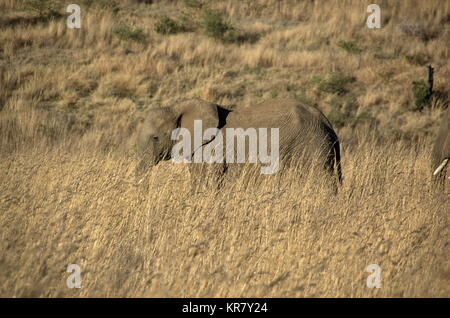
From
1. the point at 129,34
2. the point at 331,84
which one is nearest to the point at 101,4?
the point at 129,34

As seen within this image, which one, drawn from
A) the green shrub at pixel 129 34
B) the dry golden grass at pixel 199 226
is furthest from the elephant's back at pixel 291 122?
the green shrub at pixel 129 34

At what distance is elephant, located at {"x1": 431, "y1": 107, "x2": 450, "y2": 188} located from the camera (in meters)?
7.87

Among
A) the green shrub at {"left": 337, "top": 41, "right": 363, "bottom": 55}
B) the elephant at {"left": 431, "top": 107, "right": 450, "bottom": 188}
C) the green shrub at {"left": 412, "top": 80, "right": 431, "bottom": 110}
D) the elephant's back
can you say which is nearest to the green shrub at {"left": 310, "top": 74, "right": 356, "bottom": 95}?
the green shrub at {"left": 412, "top": 80, "right": 431, "bottom": 110}

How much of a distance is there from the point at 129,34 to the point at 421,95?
8591mm

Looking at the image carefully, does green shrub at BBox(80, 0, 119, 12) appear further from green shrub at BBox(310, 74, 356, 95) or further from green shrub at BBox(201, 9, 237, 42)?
green shrub at BBox(310, 74, 356, 95)

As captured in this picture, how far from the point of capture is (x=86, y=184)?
6.42 m

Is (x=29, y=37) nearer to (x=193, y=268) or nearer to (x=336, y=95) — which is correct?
(x=336, y=95)

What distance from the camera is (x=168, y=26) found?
19.6m

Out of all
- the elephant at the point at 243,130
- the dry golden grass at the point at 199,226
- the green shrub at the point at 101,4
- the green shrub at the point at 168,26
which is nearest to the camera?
the dry golden grass at the point at 199,226

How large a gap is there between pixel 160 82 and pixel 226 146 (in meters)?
8.99

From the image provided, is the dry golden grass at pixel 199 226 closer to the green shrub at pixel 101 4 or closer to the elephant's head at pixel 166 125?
the elephant's head at pixel 166 125

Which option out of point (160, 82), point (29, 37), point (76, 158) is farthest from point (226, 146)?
point (29, 37)

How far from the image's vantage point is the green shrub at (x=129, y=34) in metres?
18.1

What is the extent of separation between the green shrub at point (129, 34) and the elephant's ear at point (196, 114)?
425 inches
